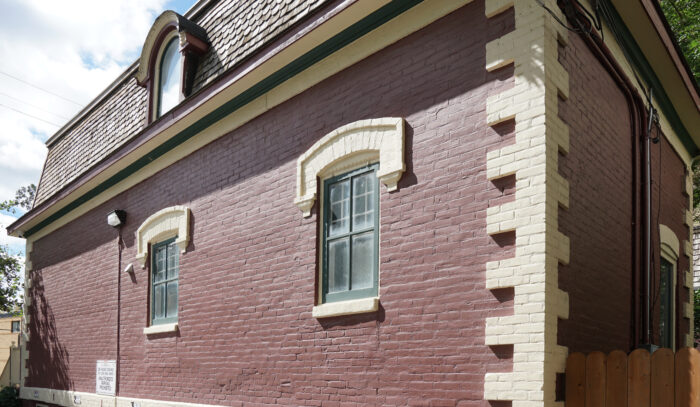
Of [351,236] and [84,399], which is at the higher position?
[351,236]

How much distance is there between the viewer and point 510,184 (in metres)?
6.12

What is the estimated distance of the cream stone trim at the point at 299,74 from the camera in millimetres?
7285

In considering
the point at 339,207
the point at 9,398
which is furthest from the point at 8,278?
the point at 339,207

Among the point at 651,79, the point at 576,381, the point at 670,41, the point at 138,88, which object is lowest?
the point at 576,381

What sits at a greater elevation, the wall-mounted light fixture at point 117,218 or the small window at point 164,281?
the wall-mounted light fixture at point 117,218

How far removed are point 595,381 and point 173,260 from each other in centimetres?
721

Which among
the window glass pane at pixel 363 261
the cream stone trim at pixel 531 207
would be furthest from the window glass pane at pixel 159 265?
the cream stone trim at pixel 531 207

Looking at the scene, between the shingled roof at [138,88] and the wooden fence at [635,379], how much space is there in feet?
15.3

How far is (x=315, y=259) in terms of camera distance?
7.95m

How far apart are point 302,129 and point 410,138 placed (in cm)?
189

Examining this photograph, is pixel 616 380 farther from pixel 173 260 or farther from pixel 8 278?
pixel 8 278

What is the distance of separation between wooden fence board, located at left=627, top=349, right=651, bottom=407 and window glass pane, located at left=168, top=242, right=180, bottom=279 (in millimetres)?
7180

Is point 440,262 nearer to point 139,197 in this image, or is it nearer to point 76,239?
point 139,197

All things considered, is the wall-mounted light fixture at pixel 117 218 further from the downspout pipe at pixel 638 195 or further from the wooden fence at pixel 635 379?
the wooden fence at pixel 635 379
